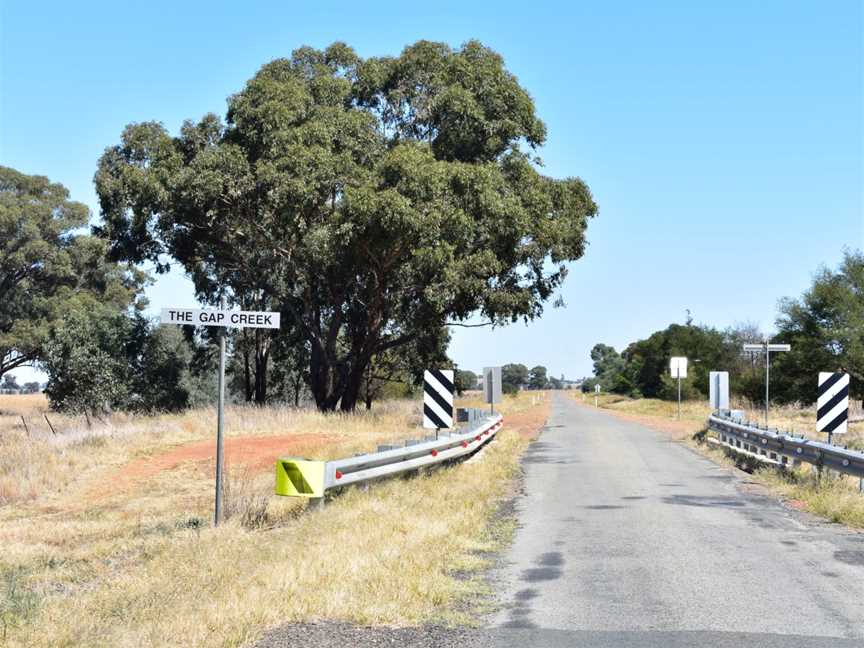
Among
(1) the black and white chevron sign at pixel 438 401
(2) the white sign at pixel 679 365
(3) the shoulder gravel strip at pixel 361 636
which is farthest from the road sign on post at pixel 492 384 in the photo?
(3) the shoulder gravel strip at pixel 361 636

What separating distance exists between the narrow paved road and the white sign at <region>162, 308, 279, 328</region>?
13.5 feet

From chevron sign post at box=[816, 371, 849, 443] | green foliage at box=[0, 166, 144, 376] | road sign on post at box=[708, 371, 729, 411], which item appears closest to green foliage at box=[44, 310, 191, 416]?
green foliage at box=[0, 166, 144, 376]

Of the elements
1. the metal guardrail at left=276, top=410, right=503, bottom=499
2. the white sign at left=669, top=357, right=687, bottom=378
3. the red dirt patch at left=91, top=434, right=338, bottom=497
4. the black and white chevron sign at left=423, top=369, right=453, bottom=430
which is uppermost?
the white sign at left=669, top=357, right=687, bottom=378

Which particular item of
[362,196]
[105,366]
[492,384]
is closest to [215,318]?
[492,384]

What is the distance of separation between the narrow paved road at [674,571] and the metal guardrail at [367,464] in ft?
5.87

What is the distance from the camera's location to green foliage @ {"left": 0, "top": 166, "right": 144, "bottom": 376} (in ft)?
181

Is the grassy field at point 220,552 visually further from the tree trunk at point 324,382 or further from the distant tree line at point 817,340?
the distant tree line at point 817,340

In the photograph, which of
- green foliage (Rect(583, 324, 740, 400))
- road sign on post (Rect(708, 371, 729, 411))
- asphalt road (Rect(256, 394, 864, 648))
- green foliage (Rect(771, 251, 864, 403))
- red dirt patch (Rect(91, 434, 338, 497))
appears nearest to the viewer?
asphalt road (Rect(256, 394, 864, 648))

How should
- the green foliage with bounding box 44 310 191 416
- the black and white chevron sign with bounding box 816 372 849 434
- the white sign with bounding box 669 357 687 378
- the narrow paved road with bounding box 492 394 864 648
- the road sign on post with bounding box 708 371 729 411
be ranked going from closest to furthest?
the narrow paved road with bounding box 492 394 864 648, the black and white chevron sign with bounding box 816 372 849 434, the road sign on post with bounding box 708 371 729 411, the white sign with bounding box 669 357 687 378, the green foliage with bounding box 44 310 191 416

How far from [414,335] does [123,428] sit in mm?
12377

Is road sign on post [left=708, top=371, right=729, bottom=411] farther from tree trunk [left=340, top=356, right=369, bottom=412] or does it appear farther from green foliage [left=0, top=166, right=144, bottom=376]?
green foliage [left=0, top=166, right=144, bottom=376]

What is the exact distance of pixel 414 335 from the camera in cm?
3725

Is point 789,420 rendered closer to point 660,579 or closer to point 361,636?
point 660,579

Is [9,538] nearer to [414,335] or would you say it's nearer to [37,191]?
[414,335]
